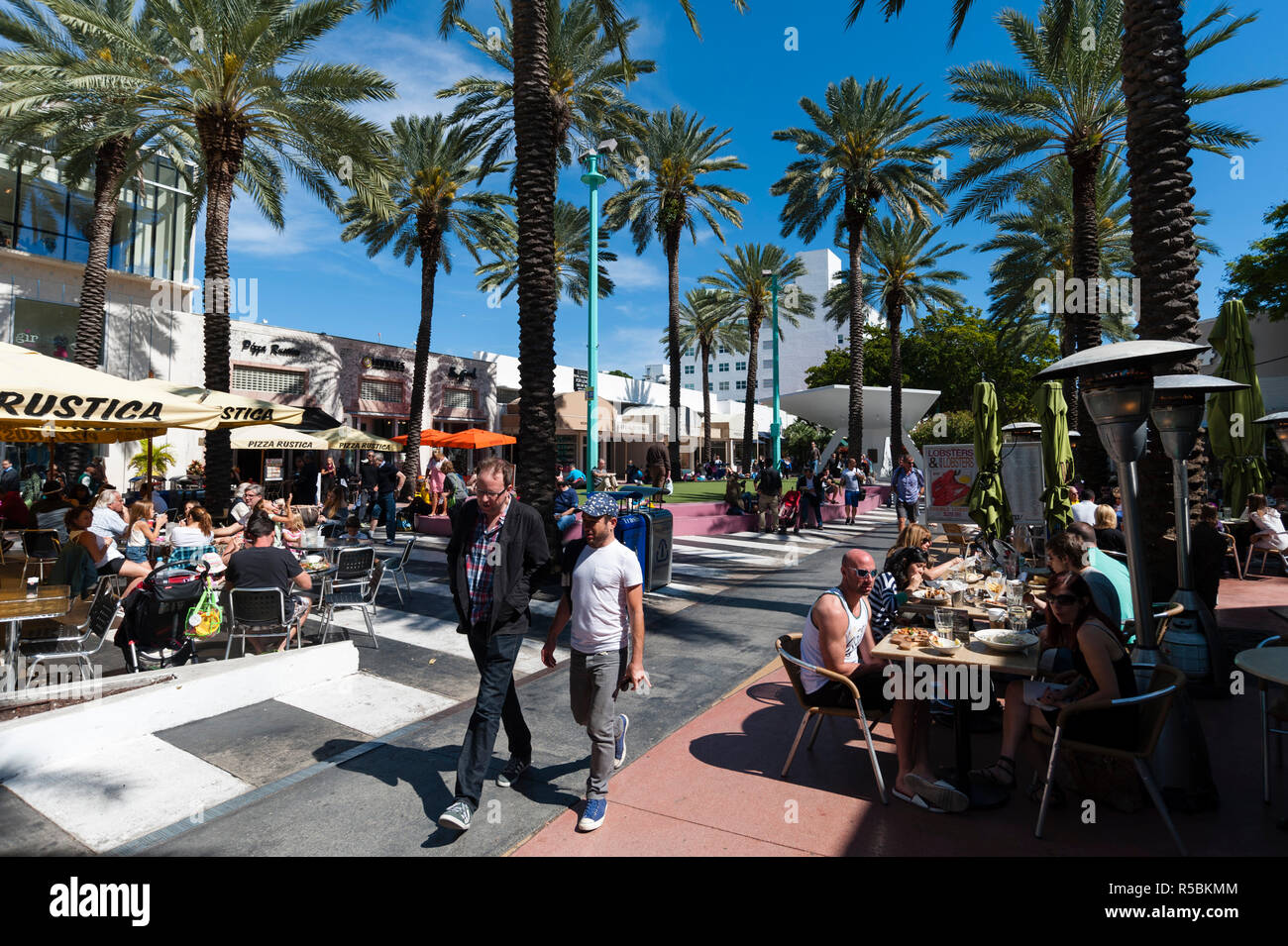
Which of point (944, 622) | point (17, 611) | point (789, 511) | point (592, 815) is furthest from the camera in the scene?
point (789, 511)

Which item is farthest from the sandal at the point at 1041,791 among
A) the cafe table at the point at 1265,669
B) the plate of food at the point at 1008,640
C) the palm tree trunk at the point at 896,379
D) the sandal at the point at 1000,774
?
the palm tree trunk at the point at 896,379

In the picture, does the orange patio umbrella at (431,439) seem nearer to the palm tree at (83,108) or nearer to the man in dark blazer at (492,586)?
the palm tree at (83,108)

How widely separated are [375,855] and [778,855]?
77.7 inches

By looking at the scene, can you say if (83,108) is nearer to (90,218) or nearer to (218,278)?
(218,278)

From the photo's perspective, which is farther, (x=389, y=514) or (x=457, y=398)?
(x=457, y=398)

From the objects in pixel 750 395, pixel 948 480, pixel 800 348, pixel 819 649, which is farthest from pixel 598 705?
pixel 800 348

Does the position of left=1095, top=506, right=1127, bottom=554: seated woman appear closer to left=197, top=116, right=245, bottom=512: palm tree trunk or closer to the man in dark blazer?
the man in dark blazer

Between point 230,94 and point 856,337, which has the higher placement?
point 230,94

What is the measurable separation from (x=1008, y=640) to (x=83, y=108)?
2052 cm

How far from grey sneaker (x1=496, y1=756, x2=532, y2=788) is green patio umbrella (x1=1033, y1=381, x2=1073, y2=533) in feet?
26.9

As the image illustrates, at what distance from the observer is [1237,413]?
33.1ft

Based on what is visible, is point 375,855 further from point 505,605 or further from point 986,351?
point 986,351
